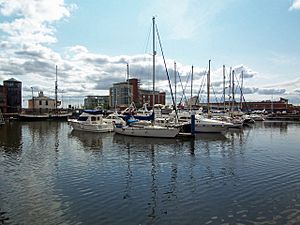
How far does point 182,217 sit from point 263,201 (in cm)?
438

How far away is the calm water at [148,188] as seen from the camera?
11312mm

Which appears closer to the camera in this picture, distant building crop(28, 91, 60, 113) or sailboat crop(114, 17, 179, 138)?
sailboat crop(114, 17, 179, 138)

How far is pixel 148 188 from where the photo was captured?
1515cm

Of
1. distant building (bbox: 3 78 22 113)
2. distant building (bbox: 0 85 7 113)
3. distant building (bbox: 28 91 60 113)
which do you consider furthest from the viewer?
distant building (bbox: 28 91 60 113)

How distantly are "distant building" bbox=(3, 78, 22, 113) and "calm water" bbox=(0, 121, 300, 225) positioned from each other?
84073mm

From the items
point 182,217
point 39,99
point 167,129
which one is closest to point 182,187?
point 182,217

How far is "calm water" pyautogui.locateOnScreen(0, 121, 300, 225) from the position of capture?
1131cm

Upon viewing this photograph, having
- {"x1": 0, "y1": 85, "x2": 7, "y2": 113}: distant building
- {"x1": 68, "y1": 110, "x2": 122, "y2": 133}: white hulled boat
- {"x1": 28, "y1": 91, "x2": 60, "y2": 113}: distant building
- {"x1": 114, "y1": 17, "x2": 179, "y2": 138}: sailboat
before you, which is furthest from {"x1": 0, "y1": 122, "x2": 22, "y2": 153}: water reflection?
{"x1": 28, "y1": 91, "x2": 60, "y2": 113}: distant building

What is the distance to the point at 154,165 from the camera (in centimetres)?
2086

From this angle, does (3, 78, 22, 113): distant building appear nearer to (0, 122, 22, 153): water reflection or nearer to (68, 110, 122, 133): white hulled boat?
(68, 110, 122, 133): white hulled boat

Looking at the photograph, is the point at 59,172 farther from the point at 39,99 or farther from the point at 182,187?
the point at 39,99

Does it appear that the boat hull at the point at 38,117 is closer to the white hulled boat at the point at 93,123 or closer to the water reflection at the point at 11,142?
the white hulled boat at the point at 93,123

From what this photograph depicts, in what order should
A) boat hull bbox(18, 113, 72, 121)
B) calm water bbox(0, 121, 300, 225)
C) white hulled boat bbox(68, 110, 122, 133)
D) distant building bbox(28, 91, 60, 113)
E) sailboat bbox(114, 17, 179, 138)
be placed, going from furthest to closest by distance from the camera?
distant building bbox(28, 91, 60, 113) → boat hull bbox(18, 113, 72, 121) → white hulled boat bbox(68, 110, 122, 133) → sailboat bbox(114, 17, 179, 138) → calm water bbox(0, 121, 300, 225)

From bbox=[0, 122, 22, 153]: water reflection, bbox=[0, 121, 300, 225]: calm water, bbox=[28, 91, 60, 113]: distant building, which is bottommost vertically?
bbox=[0, 121, 300, 225]: calm water
